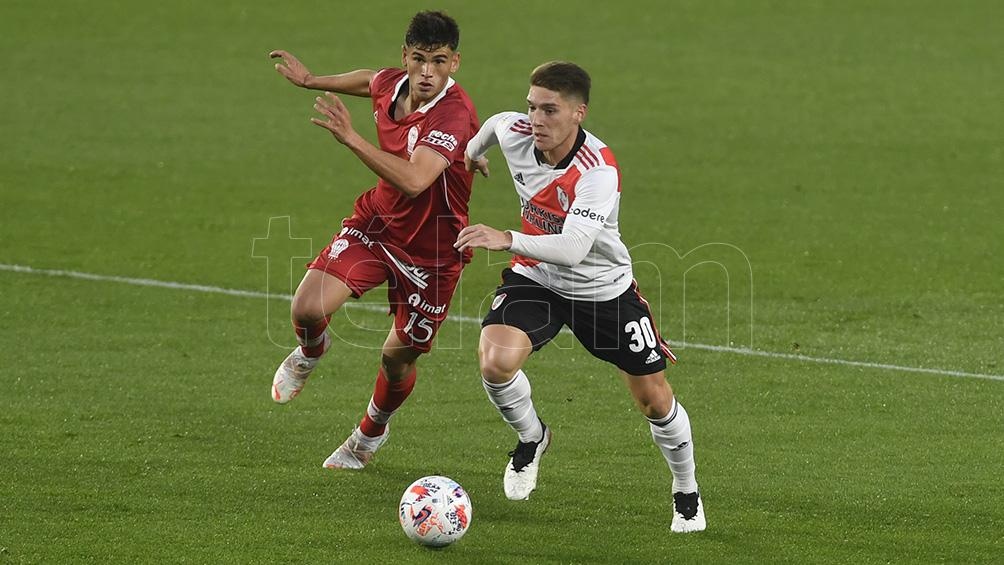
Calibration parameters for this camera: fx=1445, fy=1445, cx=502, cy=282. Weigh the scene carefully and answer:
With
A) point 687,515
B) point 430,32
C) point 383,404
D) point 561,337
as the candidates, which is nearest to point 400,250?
point 383,404

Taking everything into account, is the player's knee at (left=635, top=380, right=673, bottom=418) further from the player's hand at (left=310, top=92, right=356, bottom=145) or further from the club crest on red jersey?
the club crest on red jersey

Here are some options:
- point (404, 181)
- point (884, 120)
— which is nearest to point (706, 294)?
point (404, 181)

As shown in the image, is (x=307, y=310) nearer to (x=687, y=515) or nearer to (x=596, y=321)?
(x=596, y=321)

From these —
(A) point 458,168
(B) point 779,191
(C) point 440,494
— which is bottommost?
(B) point 779,191

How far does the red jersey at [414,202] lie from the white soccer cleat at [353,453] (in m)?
1.03

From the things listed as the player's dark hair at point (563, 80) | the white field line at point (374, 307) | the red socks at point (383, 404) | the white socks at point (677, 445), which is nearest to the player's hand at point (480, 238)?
the player's dark hair at point (563, 80)

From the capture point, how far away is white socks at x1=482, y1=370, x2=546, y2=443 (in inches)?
283

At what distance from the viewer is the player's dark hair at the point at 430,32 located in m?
7.61

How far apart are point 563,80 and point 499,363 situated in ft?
4.58

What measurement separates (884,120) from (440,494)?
13.7 meters

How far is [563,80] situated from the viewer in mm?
6883

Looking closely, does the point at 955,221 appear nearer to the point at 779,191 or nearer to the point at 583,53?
the point at 779,191

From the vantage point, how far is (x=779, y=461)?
8.10m

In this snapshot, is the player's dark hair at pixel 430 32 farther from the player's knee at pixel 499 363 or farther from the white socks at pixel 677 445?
the white socks at pixel 677 445
